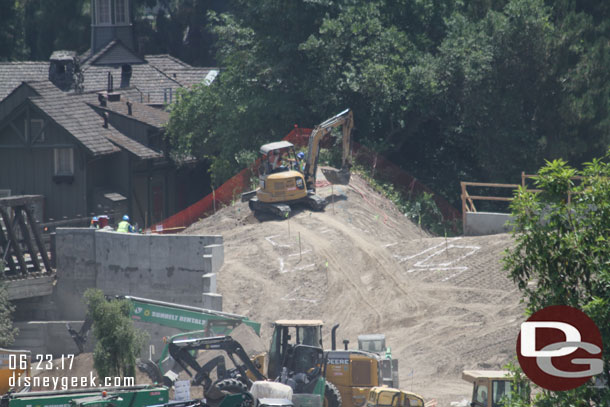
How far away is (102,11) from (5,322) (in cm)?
3563

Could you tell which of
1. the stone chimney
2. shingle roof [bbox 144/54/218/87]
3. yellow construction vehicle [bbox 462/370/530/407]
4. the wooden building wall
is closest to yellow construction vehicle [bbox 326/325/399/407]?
yellow construction vehicle [bbox 462/370/530/407]

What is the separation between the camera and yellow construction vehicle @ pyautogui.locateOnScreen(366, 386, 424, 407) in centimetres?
2055

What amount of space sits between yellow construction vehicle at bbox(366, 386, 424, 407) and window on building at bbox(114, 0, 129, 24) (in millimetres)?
45474

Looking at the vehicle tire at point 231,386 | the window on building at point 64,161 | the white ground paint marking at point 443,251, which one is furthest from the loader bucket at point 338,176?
the vehicle tire at point 231,386

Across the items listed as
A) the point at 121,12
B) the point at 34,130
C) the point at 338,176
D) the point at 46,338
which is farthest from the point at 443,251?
the point at 121,12

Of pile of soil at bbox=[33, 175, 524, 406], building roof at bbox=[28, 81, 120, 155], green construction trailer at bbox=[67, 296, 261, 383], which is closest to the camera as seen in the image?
green construction trailer at bbox=[67, 296, 261, 383]

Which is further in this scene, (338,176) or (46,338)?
(338,176)

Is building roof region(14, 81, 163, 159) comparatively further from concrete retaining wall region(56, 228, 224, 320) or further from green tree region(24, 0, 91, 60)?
green tree region(24, 0, 91, 60)

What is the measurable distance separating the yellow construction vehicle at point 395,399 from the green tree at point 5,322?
523 inches

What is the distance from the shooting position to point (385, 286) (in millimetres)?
30406

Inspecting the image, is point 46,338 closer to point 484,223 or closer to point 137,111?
point 484,223

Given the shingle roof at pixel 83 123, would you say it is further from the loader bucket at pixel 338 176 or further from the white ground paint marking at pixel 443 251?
the white ground paint marking at pixel 443 251

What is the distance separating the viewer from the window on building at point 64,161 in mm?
42750

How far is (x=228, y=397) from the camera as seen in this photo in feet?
66.8
